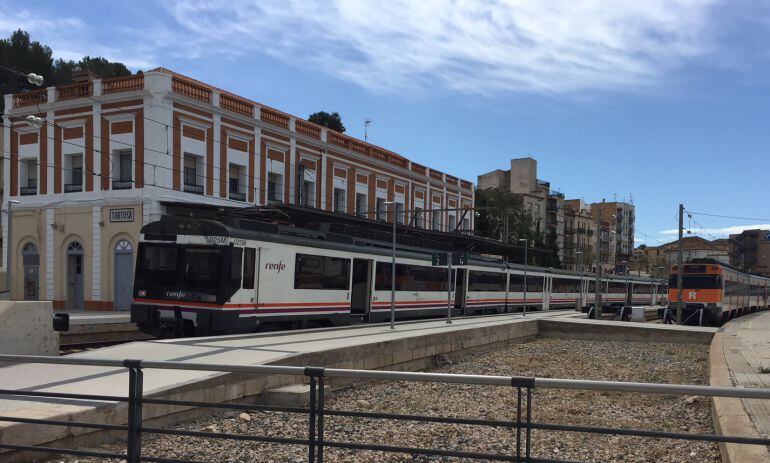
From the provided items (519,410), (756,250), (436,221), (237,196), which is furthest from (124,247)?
(756,250)

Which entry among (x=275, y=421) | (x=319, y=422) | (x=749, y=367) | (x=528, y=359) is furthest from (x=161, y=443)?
(x=528, y=359)

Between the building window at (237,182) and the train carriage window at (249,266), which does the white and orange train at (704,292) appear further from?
the train carriage window at (249,266)

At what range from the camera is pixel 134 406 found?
189 inches

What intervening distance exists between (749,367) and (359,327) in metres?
10.1

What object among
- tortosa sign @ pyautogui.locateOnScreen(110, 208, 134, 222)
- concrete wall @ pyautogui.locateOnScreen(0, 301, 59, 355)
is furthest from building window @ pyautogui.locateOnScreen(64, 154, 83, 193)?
concrete wall @ pyautogui.locateOnScreen(0, 301, 59, 355)

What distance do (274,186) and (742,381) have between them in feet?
96.2

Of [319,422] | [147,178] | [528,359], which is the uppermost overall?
[147,178]

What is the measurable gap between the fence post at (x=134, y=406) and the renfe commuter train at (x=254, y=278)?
9986 millimetres

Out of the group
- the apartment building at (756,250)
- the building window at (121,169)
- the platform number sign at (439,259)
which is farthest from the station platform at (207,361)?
the apartment building at (756,250)

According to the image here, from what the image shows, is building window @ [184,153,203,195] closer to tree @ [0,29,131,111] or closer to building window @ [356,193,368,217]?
building window @ [356,193,368,217]

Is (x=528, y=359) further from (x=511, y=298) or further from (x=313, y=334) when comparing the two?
(x=511, y=298)

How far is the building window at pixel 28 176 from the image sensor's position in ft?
111

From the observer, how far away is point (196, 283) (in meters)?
15.1

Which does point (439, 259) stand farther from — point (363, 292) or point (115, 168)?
point (115, 168)
